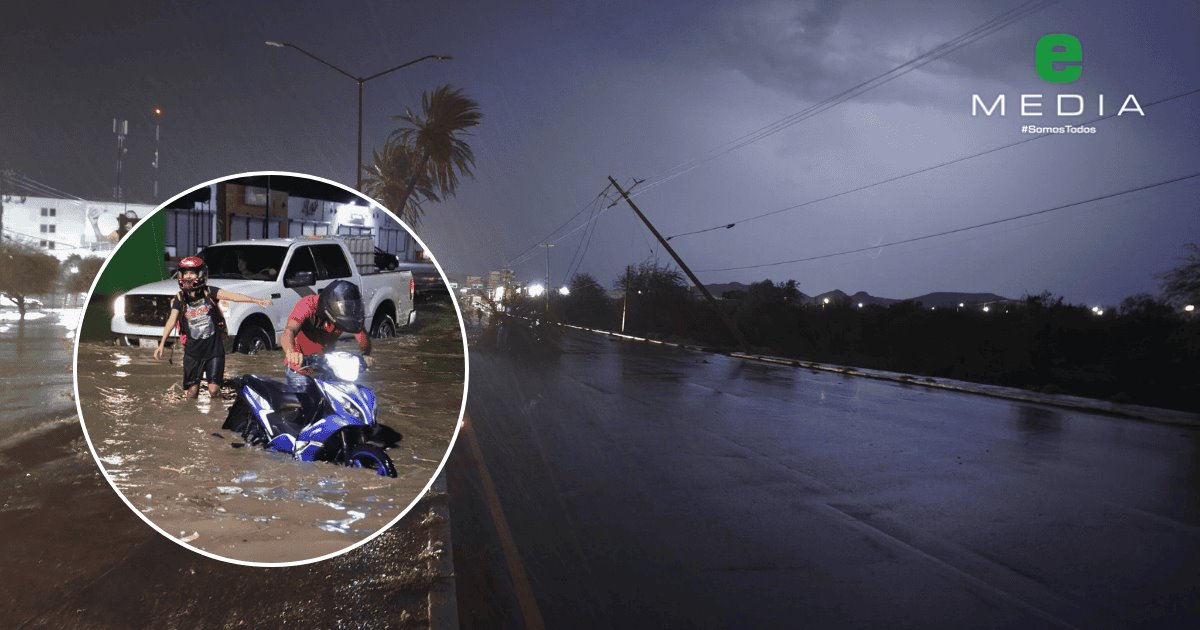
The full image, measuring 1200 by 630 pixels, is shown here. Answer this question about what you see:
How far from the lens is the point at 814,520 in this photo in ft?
24.8

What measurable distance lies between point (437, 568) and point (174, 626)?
1603mm

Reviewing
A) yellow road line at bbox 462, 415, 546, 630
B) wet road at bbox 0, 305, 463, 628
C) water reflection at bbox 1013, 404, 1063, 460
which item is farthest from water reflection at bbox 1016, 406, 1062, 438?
wet road at bbox 0, 305, 463, 628

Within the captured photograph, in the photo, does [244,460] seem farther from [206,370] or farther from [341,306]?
[341,306]

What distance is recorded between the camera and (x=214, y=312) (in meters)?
1.14

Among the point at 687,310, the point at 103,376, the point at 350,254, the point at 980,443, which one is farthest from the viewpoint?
the point at 687,310

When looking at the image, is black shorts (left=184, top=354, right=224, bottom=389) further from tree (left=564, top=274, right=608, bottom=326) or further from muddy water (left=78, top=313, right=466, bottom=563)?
tree (left=564, top=274, right=608, bottom=326)

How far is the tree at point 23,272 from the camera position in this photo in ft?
91.4

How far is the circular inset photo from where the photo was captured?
44.1 inches

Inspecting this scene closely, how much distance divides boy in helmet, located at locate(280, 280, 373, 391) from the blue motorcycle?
0.01 meters

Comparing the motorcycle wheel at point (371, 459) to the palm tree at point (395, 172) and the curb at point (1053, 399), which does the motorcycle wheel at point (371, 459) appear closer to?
the palm tree at point (395, 172)

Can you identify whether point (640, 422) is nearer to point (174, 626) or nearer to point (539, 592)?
point (539, 592)

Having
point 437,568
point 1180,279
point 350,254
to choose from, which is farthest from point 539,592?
point 1180,279

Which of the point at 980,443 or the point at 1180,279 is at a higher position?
the point at 1180,279

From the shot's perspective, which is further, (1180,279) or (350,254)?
(1180,279)
